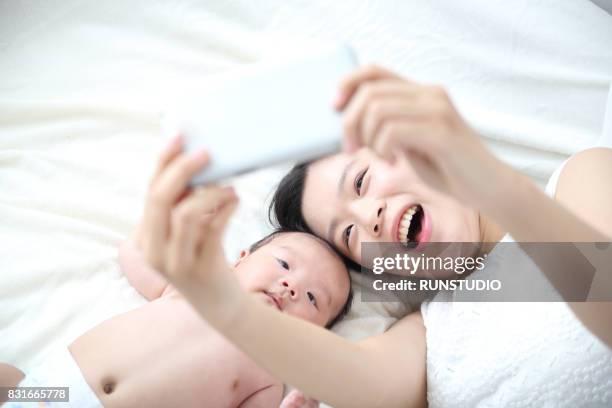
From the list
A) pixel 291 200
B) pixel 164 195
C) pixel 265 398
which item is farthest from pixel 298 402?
pixel 164 195

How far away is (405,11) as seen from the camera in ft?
4.75

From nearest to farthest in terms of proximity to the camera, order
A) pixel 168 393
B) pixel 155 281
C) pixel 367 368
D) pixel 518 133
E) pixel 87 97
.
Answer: pixel 367 368 < pixel 168 393 < pixel 155 281 < pixel 518 133 < pixel 87 97

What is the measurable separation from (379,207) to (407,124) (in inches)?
18.9

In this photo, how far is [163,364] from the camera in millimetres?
1027

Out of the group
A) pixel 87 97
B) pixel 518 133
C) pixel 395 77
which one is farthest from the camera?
pixel 87 97

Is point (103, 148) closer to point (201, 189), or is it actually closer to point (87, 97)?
point (87, 97)

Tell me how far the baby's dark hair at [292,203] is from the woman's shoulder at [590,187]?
40 centimetres

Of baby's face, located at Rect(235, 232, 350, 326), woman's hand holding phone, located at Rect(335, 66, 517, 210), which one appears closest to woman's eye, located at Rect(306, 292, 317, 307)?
baby's face, located at Rect(235, 232, 350, 326)

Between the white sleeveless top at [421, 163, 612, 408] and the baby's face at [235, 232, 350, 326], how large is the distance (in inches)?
7.3

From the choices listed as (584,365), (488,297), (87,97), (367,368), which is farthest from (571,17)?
(87,97)

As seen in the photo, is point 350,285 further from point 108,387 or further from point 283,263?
point 108,387

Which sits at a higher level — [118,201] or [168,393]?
[118,201]

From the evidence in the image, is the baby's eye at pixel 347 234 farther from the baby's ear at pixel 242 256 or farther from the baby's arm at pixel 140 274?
the baby's arm at pixel 140 274

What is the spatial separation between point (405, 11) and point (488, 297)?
72 centimetres
